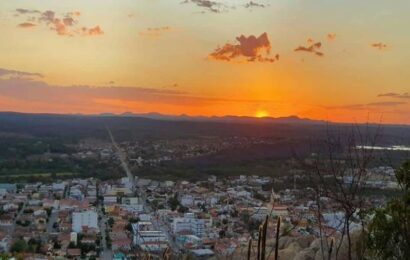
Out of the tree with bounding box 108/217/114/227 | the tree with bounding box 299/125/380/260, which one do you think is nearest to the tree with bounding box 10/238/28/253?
the tree with bounding box 108/217/114/227

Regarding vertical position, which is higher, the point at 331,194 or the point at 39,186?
the point at 331,194

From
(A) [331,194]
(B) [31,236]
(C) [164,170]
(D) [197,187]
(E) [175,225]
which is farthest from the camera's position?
(C) [164,170]

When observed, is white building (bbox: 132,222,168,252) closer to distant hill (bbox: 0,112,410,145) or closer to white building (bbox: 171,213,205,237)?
white building (bbox: 171,213,205,237)

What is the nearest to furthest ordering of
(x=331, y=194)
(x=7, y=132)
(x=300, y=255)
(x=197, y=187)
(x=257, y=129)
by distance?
(x=331, y=194) → (x=300, y=255) → (x=197, y=187) → (x=257, y=129) → (x=7, y=132)

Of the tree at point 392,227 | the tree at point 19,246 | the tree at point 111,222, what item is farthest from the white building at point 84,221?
the tree at point 392,227

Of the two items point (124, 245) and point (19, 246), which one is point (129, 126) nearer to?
point (19, 246)

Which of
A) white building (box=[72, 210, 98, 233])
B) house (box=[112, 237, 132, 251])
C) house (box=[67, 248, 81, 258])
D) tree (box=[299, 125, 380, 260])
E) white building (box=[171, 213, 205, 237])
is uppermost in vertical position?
tree (box=[299, 125, 380, 260])

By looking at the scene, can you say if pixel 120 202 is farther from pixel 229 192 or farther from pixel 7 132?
pixel 7 132

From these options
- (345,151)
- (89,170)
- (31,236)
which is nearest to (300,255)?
(345,151)
